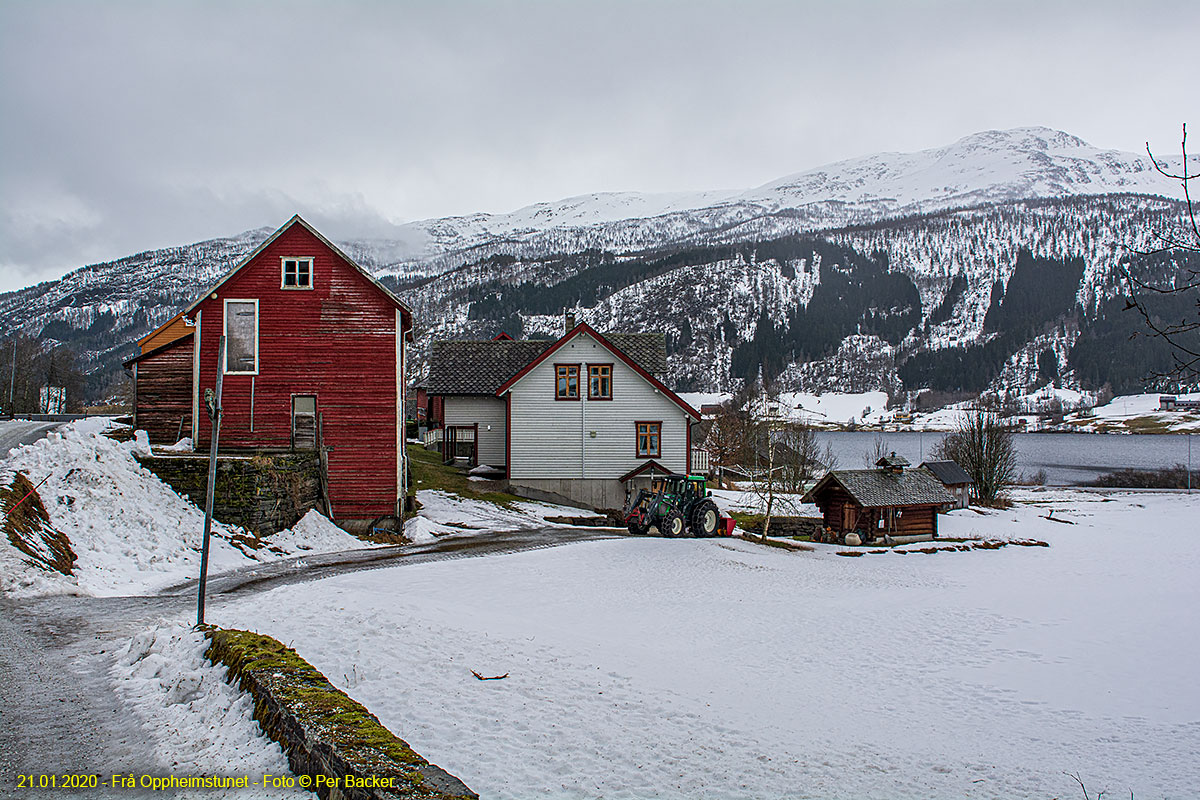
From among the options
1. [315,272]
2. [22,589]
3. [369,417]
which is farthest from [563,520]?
[22,589]

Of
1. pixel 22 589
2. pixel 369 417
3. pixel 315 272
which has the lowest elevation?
pixel 22 589

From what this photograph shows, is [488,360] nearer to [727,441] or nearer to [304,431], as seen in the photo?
[304,431]

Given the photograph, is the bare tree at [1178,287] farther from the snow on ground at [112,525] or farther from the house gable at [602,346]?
the house gable at [602,346]

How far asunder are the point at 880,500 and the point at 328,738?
1461 inches

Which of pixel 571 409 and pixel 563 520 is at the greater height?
pixel 571 409

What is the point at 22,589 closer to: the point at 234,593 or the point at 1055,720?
the point at 234,593

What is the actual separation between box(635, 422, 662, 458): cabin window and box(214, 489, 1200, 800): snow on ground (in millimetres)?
17146

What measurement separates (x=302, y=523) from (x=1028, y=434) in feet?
681

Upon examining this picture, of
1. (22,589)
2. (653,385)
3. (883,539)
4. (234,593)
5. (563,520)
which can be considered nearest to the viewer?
(22,589)

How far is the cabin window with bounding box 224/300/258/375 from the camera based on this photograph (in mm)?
30031

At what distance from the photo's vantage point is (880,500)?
39.9 meters

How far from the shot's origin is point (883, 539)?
131 ft

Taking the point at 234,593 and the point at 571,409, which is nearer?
the point at 234,593

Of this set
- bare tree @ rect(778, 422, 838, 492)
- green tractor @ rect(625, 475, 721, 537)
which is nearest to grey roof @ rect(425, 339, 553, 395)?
green tractor @ rect(625, 475, 721, 537)
